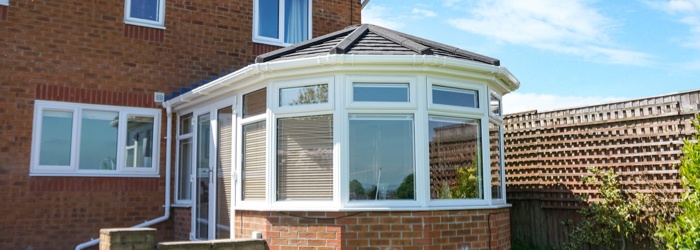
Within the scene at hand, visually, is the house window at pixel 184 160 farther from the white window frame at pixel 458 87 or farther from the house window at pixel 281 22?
the white window frame at pixel 458 87

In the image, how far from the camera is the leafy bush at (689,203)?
7738mm

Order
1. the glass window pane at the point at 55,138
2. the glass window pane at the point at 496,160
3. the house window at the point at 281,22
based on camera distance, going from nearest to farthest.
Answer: the glass window pane at the point at 496,160 → the glass window pane at the point at 55,138 → the house window at the point at 281,22

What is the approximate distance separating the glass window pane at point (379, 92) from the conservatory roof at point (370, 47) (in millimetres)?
390

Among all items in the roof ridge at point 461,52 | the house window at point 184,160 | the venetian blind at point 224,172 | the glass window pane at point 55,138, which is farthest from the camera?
the house window at point 184,160

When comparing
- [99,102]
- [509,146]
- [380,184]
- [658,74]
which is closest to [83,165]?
[99,102]

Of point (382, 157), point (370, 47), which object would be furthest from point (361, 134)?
point (370, 47)

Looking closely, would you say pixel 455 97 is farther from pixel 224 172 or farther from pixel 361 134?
pixel 224 172

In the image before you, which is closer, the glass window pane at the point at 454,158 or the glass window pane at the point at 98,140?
the glass window pane at the point at 454,158

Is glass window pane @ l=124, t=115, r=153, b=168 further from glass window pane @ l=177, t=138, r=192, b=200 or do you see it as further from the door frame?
the door frame

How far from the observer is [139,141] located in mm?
10258

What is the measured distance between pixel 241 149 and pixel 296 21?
166 inches

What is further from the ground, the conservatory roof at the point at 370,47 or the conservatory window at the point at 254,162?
the conservatory roof at the point at 370,47

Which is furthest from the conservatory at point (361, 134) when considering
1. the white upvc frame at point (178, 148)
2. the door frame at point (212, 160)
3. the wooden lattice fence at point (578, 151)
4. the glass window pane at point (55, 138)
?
the glass window pane at point (55, 138)

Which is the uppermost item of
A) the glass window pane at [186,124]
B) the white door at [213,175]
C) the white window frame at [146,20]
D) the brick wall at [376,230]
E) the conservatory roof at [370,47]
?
the white window frame at [146,20]
